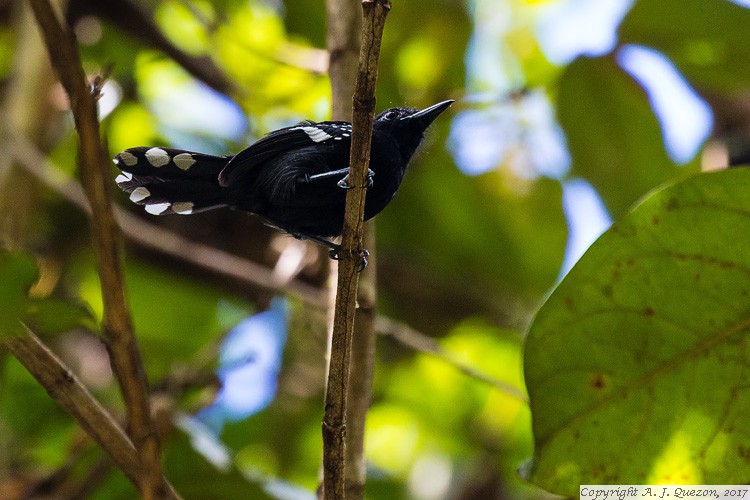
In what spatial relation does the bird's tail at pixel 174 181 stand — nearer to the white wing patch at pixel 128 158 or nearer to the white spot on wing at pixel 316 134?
the white wing patch at pixel 128 158

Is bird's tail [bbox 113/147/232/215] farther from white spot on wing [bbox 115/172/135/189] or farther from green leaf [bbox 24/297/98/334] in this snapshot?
green leaf [bbox 24/297/98/334]

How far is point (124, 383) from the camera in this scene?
5.31ft

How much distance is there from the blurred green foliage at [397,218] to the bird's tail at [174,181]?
0.64 m

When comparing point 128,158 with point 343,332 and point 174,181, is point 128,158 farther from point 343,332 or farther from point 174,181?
point 343,332

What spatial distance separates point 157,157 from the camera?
2.79 meters

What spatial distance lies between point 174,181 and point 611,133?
214 centimetres

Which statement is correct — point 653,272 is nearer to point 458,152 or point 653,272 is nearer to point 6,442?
point 458,152

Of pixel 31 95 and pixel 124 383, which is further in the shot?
pixel 31 95

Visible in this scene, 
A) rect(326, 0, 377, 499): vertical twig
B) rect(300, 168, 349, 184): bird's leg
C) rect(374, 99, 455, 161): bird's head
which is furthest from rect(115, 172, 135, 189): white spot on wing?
rect(374, 99, 455, 161): bird's head

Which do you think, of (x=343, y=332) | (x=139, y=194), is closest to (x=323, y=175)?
(x=139, y=194)

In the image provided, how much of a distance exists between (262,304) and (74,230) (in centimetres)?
176

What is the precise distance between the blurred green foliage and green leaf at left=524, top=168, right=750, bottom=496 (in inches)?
63.1

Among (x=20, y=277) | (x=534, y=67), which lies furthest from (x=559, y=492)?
(x=534, y=67)

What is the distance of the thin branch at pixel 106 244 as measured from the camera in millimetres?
1556
